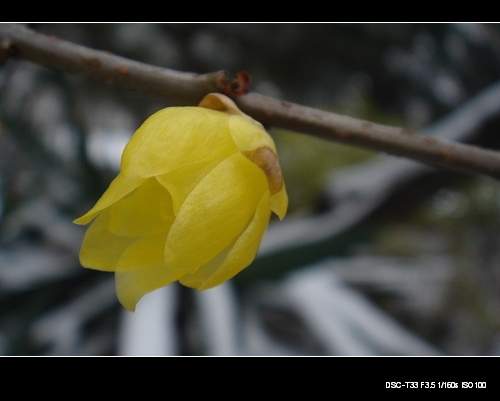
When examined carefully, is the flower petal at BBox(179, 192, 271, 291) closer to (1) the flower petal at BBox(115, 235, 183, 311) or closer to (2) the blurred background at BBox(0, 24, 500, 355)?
(1) the flower petal at BBox(115, 235, 183, 311)

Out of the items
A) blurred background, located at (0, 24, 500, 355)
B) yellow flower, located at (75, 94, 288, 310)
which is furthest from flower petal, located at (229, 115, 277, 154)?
blurred background, located at (0, 24, 500, 355)

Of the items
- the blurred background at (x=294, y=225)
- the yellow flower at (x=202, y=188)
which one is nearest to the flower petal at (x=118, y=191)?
the yellow flower at (x=202, y=188)

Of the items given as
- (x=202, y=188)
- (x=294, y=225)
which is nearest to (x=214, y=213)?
(x=202, y=188)

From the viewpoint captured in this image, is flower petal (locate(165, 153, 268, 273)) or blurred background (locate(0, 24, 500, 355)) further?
blurred background (locate(0, 24, 500, 355))

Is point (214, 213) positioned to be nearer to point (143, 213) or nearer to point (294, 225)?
point (143, 213)
